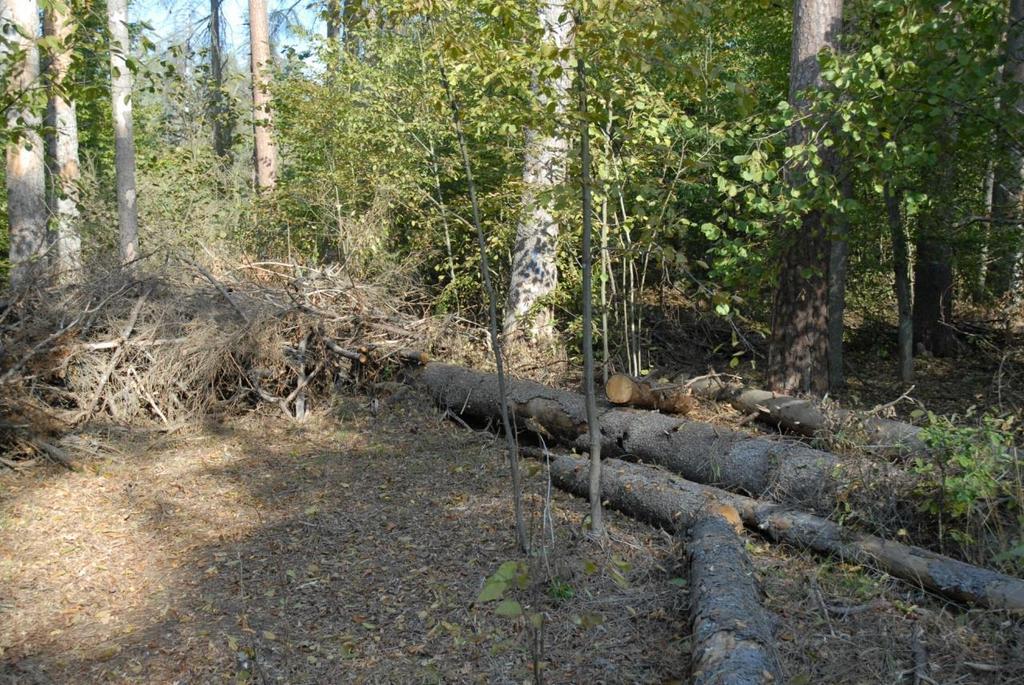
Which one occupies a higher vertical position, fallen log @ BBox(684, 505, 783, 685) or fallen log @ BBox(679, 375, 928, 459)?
fallen log @ BBox(679, 375, 928, 459)

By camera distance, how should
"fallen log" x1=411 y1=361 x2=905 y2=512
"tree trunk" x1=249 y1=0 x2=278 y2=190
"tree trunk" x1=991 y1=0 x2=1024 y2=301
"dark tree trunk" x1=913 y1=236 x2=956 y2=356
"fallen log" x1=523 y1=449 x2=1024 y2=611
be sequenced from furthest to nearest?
"tree trunk" x1=249 y1=0 x2=278 y2=190, "dark tree trunk" x1=913 y1=236 x2=956 y2=356, "tree trunk" x1=991 y1=0 x2=1024 y2=301, "fallen log" x1=411 y1=361 x2=905 y2=512, "fallen log" x1=523 y1=449 x2=1024 y2=611

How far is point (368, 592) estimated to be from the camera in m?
5.07

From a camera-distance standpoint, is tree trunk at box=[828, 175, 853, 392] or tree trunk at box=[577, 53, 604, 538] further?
tree trunk at box=[828, 175, 853, 392]

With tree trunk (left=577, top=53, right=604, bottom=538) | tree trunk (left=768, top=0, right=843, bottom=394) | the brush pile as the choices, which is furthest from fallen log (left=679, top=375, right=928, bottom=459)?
the brush pile

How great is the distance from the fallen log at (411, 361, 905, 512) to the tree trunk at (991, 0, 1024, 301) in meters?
2.68

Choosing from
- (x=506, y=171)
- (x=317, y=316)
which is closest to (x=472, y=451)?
(x=317, y=316)

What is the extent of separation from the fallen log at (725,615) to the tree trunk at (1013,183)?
3730mm

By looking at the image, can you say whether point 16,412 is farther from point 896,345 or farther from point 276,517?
point 896,345

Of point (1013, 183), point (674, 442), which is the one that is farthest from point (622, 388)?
point (1013, 183)

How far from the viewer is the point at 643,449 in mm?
7000

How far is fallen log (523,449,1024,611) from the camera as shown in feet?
14.6

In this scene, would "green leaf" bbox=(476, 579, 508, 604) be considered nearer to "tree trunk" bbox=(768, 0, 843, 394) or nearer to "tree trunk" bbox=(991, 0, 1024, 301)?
"tree trunk" bbox=(991, 0, 1024, 301)

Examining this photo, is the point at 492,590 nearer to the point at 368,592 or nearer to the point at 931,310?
the point at 368,592

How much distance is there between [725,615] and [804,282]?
17.0 ft
